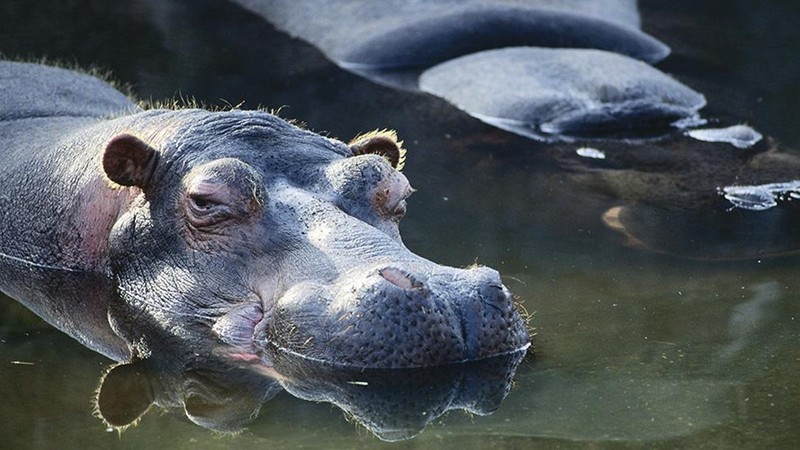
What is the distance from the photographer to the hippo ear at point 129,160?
19.2 ft

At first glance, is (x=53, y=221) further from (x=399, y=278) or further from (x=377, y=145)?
(x=399, y=278)

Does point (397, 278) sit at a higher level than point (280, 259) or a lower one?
higher

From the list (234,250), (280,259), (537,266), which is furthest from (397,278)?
(537,266)

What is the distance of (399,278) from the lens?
4949 millimetres

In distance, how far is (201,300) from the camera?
5.56 metres

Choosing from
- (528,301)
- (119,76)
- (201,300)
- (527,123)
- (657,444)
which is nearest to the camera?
(657,444)

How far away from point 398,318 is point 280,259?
2.17ft

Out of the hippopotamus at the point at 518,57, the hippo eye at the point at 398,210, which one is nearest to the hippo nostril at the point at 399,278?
the hippo eye at the point at 398,210

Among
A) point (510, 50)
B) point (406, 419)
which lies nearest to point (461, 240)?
point (406, 419)

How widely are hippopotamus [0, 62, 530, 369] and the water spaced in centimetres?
25

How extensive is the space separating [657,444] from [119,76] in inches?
262

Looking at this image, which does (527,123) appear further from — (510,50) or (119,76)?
(119,76)

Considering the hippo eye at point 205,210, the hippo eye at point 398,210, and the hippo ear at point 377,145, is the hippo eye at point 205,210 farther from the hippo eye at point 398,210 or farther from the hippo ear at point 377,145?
the hippo ear at point 377,145

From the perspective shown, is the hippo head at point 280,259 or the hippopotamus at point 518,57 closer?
the hippo head at point 280,259
